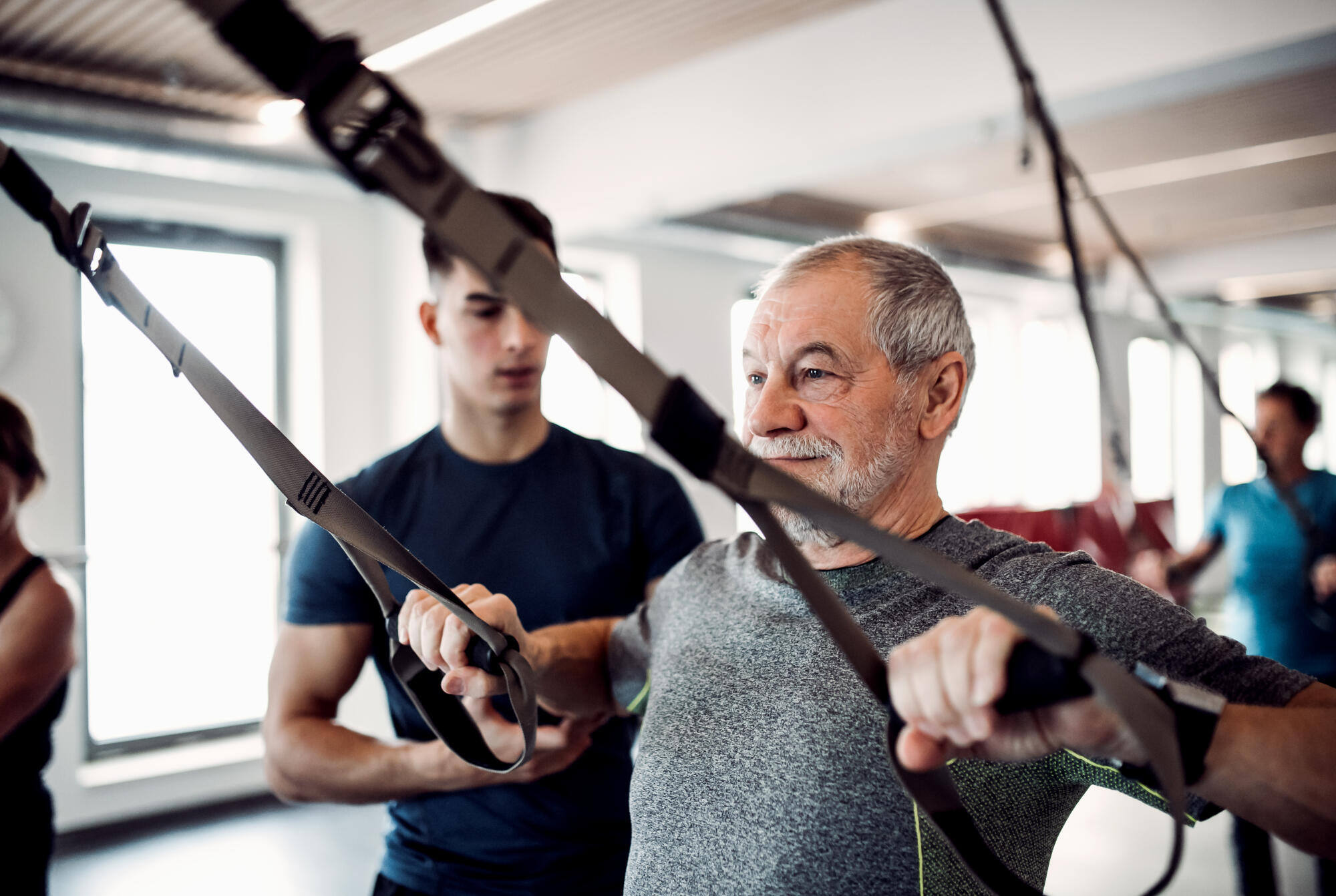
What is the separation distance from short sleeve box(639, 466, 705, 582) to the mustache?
0.54m

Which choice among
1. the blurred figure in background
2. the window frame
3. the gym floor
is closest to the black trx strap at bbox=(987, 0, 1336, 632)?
the blurred figure in background

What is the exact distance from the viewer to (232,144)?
4574 millimetres

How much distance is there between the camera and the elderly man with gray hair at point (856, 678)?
75 cm

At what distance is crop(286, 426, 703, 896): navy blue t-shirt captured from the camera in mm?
1608

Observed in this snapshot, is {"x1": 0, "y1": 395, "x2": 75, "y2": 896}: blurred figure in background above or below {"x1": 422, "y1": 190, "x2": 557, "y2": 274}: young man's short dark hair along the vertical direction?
below

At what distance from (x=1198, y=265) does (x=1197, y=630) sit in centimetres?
971

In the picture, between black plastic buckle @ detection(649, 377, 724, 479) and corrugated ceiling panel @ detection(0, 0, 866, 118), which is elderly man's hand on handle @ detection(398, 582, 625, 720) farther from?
corrugated ceiling panel @ detection(0, 0, 866, 118)

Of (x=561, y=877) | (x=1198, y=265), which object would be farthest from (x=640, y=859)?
(x=1198, y=265)

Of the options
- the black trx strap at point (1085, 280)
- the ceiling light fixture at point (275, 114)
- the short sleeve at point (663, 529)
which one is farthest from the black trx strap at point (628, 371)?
the ceiling light fixture at point (275, 114)

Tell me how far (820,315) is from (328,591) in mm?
971

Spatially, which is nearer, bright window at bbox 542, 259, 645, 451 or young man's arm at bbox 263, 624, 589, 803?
young man's arm at bbox 263, 624, 589, 803

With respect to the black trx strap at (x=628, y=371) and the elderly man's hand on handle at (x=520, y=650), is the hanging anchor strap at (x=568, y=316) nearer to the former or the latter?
the black trx strap at (x=628, y=371)

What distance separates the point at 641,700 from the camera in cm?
147

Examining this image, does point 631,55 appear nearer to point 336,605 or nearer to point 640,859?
point 336,605
